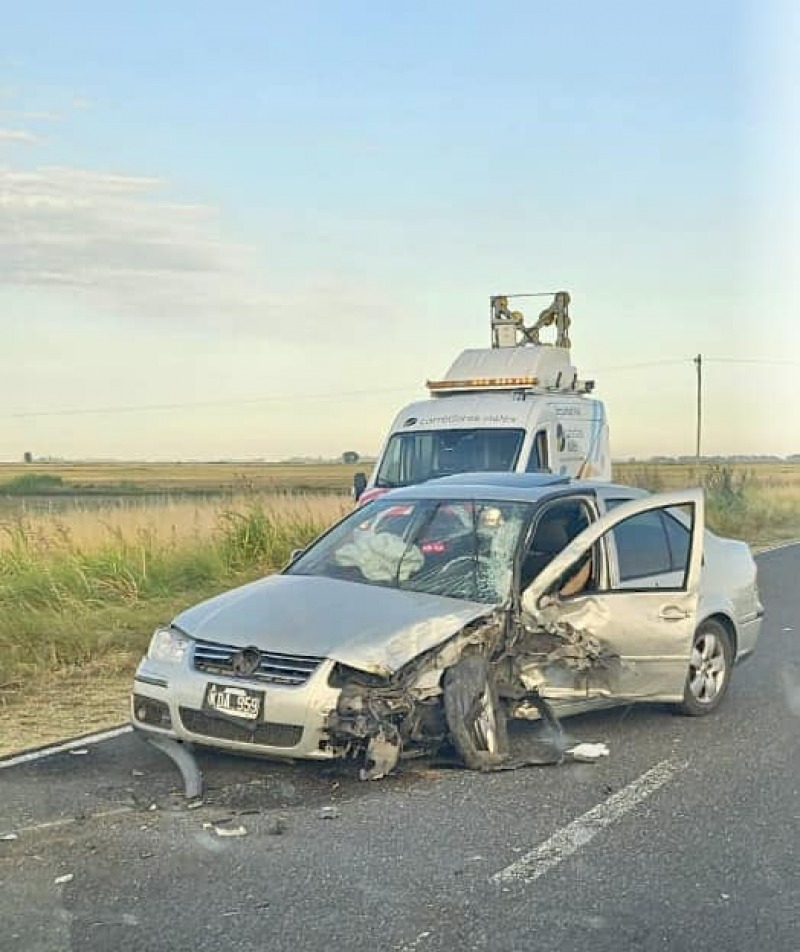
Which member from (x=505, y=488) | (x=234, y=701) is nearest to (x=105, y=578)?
(x=505, y=488)

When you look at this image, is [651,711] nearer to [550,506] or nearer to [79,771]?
[550,506]

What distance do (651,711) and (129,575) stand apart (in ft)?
24.9

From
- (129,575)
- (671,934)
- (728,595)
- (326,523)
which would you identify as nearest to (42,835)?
(671,934)

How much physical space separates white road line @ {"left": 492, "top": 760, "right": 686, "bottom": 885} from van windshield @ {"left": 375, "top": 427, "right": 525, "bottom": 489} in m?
9.32

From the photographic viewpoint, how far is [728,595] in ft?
28.7

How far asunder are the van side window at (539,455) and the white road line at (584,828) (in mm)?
9362

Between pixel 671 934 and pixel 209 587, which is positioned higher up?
pixel 671 934

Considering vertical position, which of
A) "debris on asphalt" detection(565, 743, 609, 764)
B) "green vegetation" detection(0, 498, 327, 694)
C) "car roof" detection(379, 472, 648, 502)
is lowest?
"green vegetation" detection(0, 498, 327, 694)

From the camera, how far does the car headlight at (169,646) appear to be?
6930 mm

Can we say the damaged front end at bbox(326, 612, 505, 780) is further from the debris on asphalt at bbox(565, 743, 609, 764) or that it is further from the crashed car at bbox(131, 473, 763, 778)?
the debris on asphalt at bbox(565, 743, 609, 764)

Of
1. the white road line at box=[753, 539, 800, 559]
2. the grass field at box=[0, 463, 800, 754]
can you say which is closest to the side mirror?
the grass field at box=[0, 463, 800, 754]

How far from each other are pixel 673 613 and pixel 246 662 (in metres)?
2.83

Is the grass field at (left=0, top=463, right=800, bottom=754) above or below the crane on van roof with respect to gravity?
below

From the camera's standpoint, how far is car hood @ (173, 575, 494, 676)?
262 inches
